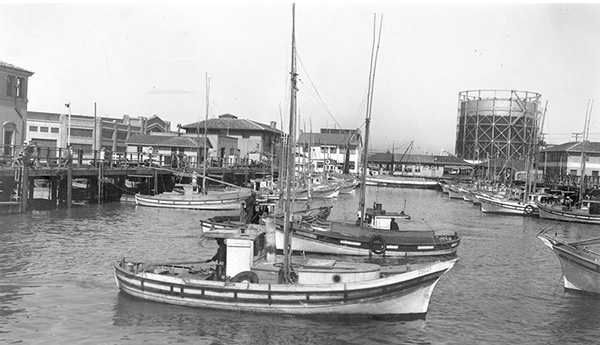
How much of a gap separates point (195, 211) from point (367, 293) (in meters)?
35.1

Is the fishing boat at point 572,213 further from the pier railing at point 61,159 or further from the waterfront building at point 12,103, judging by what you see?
the waterfront building at point 12,103

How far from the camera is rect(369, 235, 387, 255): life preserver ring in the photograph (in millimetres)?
29719

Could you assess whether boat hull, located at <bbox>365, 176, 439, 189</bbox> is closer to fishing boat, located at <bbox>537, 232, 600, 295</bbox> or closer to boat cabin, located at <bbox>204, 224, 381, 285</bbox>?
fishing boat, located at <bbox>537, 232, 600, 295</bbox>

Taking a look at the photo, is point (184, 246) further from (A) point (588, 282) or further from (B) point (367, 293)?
(A) point (588, 282)

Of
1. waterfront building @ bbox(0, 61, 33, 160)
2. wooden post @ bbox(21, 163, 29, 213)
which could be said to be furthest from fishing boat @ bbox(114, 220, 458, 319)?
waterfront building @ bbox(0, 61, 33, 160)

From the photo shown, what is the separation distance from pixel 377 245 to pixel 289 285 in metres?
12.8

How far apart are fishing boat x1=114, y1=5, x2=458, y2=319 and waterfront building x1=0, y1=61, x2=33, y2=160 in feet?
115

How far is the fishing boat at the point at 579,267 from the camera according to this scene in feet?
76.1

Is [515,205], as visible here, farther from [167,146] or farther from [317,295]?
[317,295]

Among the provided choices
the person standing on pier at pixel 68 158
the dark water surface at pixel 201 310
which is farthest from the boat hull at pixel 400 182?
the dark water surface at pixel 201 310

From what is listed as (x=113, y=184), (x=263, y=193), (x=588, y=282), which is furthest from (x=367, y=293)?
(x=113, y=184)

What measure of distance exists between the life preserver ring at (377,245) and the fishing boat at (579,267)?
8148 mm

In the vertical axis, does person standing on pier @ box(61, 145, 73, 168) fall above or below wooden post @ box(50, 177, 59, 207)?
above

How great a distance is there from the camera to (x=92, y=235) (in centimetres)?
3431
